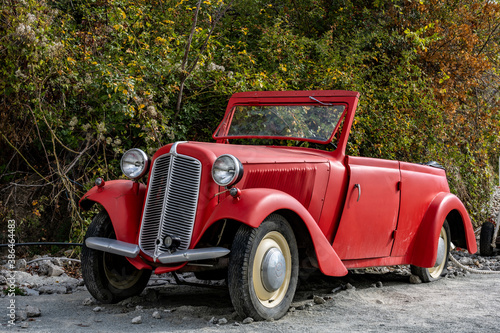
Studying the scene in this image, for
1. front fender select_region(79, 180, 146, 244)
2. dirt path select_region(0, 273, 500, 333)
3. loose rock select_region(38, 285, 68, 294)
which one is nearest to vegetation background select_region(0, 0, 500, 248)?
loose rock select_region(38, 285, 68, 294)

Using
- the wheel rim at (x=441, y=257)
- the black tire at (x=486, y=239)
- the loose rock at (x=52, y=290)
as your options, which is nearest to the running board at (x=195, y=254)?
the loose rock at (x=52, y=290)

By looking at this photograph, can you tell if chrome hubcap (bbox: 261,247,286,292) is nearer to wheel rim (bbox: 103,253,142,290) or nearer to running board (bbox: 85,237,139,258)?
running board (bbox: 85,237,139,258)

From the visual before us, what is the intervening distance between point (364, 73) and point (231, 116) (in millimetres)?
4298

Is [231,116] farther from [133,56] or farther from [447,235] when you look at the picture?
[447,235]

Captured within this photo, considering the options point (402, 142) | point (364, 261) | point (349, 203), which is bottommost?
point (364, 261)

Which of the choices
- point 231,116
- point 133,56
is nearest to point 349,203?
point 231,116

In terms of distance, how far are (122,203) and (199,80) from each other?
3.51 m

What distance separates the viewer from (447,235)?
Answer: 6.02m

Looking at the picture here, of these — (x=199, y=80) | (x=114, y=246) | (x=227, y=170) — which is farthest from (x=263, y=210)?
(x=199, y=80)

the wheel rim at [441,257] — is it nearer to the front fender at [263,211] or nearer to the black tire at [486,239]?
the black tire at [486,239]

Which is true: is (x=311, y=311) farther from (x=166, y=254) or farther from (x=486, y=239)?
(x=486, y=239)

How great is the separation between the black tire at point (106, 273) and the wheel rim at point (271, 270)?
131 centimetres

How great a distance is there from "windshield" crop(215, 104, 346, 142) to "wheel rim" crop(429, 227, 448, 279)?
6.63 feet

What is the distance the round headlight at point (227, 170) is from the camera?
12.2 feet
